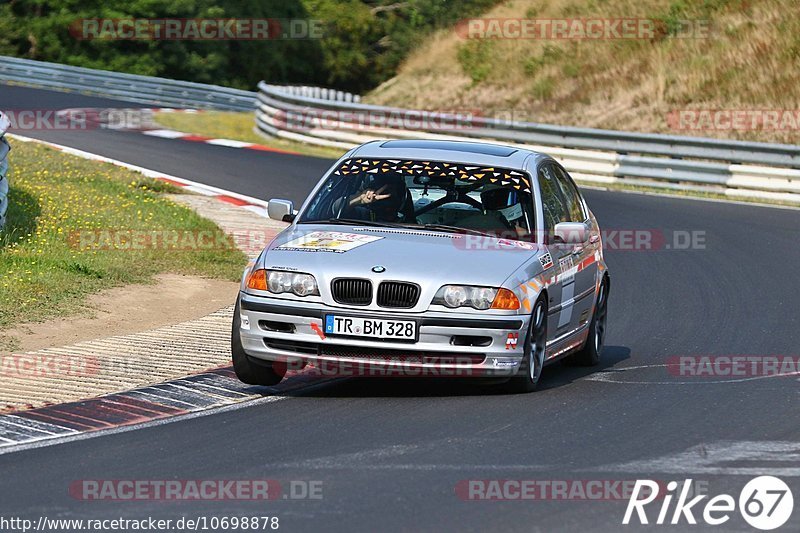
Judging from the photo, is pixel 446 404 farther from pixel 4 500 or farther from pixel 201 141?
pixel 201 141

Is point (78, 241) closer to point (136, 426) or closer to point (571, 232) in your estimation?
point (571, 232)

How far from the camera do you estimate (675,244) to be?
18.5 meters

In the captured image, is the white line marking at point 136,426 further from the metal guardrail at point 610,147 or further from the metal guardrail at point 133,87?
the metal guardrail at point 133,87

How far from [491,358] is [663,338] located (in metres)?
3.88

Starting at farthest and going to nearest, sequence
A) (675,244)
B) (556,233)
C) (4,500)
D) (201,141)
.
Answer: (201,141), (675,244), (556,233), (4,500)

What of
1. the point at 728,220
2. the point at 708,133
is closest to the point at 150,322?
the point at 728,220

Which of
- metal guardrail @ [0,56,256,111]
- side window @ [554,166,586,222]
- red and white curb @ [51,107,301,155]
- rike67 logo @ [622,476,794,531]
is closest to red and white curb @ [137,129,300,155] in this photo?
red and white curb @ [51,107,301,155]

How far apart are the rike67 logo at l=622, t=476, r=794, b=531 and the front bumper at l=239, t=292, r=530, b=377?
2136mm

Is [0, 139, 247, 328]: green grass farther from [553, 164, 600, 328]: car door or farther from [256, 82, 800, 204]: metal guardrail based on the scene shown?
[256, 82, 800, 204]: metal guardrail

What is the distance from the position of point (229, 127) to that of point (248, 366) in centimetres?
2399

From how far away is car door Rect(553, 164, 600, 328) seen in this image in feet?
33.6

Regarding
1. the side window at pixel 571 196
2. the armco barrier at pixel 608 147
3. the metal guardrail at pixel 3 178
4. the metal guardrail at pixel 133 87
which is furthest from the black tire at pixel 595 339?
the metal guardrail at pixel 133 87

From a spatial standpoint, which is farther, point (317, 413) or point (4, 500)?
point (317, 413)

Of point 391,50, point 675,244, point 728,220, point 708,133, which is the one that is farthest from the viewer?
point 391,50
